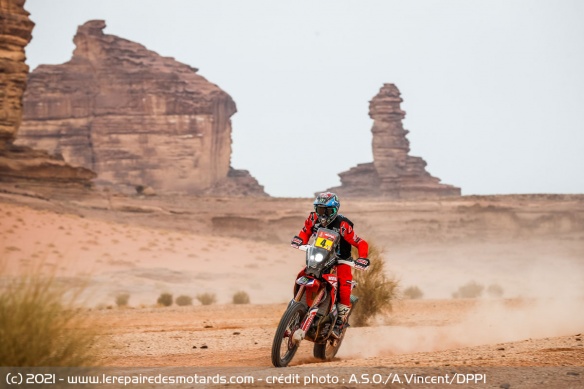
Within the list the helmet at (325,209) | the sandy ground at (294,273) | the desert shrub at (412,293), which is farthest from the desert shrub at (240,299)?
the helmet at (325,209)

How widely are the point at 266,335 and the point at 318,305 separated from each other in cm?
570

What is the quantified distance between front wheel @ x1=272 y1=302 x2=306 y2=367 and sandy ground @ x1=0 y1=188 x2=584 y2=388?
30 cm

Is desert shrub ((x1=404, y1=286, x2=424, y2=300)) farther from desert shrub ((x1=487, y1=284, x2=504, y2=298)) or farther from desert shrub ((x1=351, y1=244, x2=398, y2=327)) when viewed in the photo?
desert shrub ((x1=351, y1=244, x2=398, y2=327))

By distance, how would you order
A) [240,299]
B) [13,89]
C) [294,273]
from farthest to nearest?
[13,89] < [294,273] < [240,299]

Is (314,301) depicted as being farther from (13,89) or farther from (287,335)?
(13,89)

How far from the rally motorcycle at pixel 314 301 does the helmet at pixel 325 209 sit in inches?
7.6

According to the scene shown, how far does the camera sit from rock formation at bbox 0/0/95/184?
5212 cm

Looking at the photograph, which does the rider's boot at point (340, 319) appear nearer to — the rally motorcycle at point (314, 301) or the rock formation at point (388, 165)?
the rally motorcycle at point (314, 301)

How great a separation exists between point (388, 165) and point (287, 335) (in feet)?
346

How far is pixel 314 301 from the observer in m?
10.2

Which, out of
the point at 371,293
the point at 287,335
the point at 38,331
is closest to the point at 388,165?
the point at 371,293

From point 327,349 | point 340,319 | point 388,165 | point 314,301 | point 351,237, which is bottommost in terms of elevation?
point 327,349

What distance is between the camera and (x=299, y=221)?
6506cm

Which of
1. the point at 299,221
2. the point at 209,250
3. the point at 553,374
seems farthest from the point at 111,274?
the point at 553,374
